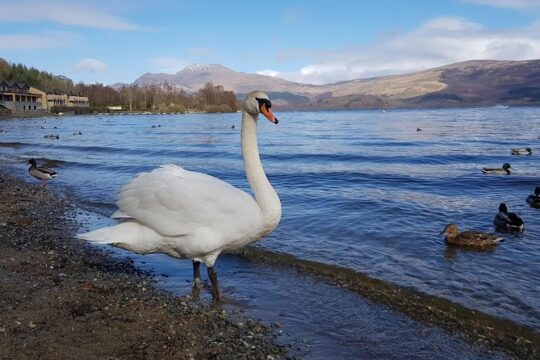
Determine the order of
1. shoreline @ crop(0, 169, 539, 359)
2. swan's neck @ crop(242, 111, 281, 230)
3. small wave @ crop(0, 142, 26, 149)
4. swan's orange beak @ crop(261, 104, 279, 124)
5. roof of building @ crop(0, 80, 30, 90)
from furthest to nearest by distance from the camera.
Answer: roof of building @ crop(0, 80, 30, 90) < small wave @ crop(0, 142, 26, 149) < swan's neck @ crop(242, 111, 281, 230) < swan's orange beak @ crop(261, 104, 279, 124) < shoreline @ crop(0, 169, 539, 359)

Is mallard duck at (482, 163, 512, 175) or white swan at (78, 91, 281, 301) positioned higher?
white swan at (78, 91, 281, 301)

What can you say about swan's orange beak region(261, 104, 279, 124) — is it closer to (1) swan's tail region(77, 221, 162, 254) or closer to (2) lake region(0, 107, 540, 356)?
(1) swan's tail region(77, 221, 162, 254)

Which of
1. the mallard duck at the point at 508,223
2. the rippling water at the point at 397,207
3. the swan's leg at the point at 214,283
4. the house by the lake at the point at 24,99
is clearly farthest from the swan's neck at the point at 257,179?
the house by the lake at the point at 24,99

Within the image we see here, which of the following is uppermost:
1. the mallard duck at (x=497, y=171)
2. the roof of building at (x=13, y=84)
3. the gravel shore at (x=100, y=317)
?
the roof of building at (x=13, y=84)

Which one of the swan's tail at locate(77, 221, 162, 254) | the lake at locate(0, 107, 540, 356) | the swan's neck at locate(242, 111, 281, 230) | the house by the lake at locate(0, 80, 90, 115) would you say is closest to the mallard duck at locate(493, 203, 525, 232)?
the lake at locate(0, 107, 540, 356)

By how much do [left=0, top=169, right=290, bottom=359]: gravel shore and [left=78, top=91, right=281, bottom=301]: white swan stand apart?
0.68 m

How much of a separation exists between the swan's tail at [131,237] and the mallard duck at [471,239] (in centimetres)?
641

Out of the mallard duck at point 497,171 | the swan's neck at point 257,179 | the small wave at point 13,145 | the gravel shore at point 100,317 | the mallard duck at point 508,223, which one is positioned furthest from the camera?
the small wave at point 13,145

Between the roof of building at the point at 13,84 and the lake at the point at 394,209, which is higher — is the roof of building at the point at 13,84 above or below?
above

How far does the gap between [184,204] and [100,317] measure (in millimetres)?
1617

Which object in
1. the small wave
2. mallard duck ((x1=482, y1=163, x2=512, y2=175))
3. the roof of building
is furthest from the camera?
the roof of building

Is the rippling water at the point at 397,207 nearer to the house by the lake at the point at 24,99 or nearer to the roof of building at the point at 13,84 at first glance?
the house by the lake at the point at 24,99

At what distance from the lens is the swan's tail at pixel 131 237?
6219 mm

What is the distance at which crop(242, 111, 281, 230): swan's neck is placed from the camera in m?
6.16
